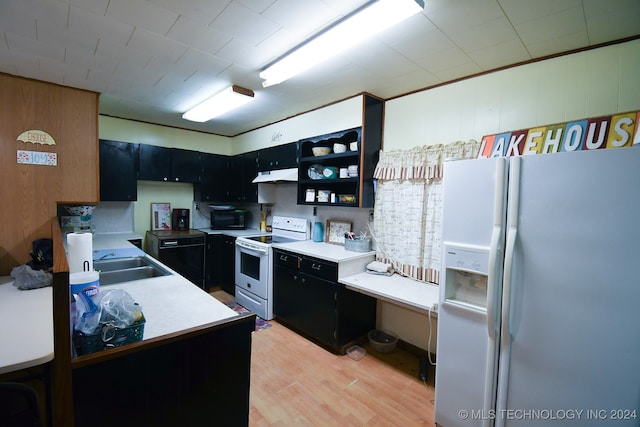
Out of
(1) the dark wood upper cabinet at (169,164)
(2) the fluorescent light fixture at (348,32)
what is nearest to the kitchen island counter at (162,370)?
(2) the fluorescent light fixture at (348,32)

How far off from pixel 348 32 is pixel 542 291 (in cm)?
178

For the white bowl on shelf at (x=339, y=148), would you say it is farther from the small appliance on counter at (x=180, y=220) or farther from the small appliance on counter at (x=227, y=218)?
the small appliance on counter at (x=180, y=220)

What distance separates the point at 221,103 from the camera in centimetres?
296

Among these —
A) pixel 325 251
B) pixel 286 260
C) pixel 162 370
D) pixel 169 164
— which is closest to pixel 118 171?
pixel 169 164

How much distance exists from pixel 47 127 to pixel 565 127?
12.7 ft

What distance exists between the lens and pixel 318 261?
9.07 feet

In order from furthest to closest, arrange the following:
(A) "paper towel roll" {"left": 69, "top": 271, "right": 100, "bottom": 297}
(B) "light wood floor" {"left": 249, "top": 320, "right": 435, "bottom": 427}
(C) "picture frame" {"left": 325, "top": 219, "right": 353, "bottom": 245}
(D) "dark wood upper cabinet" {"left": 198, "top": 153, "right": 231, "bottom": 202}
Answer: (D) "dark wood upper cabinet" {"left": 198, "top": 153, "right": 231, "bottom": 202} < (C) "picture frame" {"left": 325, "top": 219, "right": 353, "bottom": 245} < (B) "light wood floor" {"left": 249, "top": 320, "right": 435, "bottom": 427} < (A) "paper towel roll" {"left": 69, "top": 271, "right": 100, "bottom": 297}

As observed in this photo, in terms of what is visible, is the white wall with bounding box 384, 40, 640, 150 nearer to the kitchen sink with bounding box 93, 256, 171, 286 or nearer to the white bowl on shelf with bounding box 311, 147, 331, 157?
the white bowl on shelf with bounding box 311, 147, 331, 157

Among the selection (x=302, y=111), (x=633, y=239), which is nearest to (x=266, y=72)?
(x=302, y=111)

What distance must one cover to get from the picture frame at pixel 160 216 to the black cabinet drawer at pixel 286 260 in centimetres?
214

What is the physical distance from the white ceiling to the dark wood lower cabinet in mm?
1716

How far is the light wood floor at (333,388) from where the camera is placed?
1.89 meters

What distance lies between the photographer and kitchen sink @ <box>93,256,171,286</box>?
2.18m

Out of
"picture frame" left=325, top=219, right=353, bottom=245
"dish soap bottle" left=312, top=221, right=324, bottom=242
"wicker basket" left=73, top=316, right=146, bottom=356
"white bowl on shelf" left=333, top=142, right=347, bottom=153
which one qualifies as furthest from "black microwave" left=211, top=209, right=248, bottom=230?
"wicker basket" left=73, top=316, right=146, bottom=356
